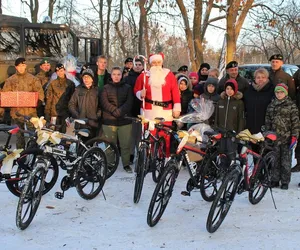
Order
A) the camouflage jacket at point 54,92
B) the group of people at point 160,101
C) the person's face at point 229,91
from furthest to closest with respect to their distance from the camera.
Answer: the camouflage jacket at point 54,92 < the person's face at point 229,91 < the group of people at point 160,101

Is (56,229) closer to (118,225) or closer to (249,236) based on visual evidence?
(118,225)

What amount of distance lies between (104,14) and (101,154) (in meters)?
23.7

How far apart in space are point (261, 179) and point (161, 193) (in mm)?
1490

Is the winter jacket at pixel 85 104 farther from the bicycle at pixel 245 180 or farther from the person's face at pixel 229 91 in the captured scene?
the bicycle at pixel 245 180

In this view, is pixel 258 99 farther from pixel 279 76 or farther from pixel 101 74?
pixel 101 74

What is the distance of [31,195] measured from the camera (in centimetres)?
401

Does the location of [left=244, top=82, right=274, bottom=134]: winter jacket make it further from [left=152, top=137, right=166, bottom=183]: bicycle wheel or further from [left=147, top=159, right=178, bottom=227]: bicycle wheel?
[left=147, top=159, right=178, bottom=227]: bicycle wheel

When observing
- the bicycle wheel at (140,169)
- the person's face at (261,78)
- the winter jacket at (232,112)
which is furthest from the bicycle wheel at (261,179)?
the bicycle wheel at (140,169)

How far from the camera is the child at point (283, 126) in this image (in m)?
5.30

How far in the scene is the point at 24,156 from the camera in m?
4.43

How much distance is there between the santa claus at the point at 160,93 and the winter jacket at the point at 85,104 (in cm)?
71

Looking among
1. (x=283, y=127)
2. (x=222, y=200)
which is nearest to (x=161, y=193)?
(x=222, y=200)

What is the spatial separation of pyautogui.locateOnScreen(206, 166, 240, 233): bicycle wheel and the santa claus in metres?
1.93

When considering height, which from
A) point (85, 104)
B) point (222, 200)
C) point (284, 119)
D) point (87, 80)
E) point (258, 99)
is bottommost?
point (222, 200)
